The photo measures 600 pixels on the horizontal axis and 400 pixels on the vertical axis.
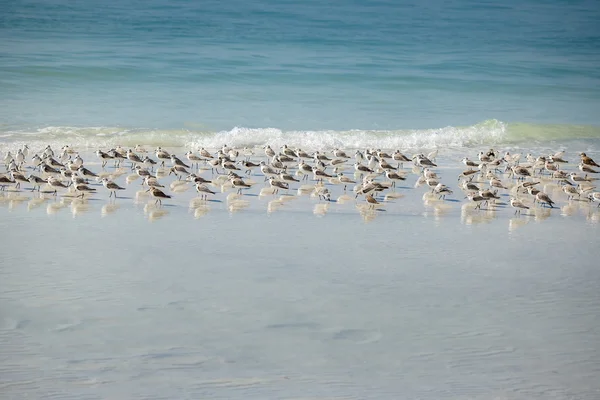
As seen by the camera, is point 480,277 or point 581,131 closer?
point 480,277

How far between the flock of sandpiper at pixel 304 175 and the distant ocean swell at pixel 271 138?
259 cm

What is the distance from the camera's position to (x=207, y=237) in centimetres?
1117

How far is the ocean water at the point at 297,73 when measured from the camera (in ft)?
76.5

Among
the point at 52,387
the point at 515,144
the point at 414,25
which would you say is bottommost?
the point at 52,387

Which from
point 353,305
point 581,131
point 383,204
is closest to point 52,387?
point 353,305

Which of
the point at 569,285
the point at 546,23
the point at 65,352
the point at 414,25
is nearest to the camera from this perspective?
the point at 65,352

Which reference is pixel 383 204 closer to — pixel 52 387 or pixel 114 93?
pixel 52 387

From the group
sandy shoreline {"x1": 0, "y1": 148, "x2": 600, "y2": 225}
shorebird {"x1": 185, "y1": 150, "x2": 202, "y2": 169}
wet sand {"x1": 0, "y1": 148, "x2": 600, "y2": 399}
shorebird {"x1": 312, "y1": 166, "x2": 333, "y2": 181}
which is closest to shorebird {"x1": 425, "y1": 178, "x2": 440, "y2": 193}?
sandy shoreline {"x1": 0, "y1": 148, "x2": 600, "y2": 225}

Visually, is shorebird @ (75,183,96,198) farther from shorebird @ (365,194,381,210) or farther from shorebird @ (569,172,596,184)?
shorebird @ (569,172,596,184)

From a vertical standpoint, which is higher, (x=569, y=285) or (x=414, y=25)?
(x=414, y=25)

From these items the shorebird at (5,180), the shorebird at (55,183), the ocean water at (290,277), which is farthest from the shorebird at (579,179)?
the shorebird at (5,180)

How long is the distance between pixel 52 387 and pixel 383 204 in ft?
25.9

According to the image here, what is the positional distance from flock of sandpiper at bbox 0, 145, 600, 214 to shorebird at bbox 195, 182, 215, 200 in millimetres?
→ 15

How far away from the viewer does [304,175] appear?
53.2 feet
